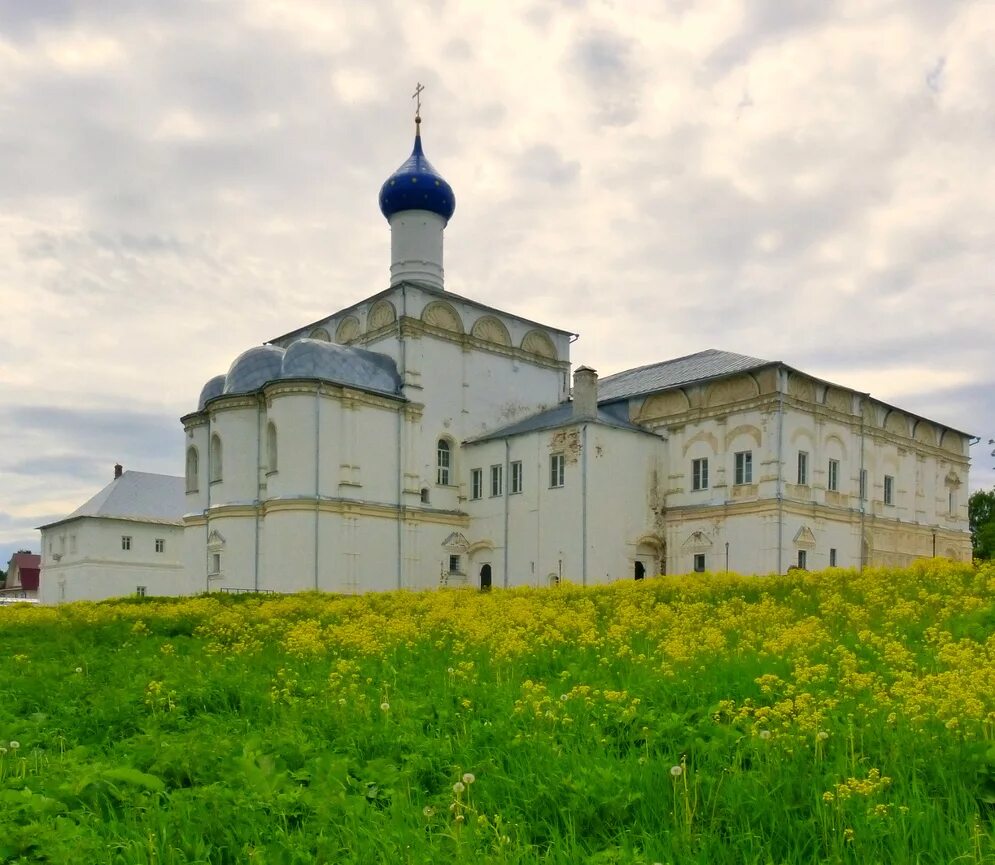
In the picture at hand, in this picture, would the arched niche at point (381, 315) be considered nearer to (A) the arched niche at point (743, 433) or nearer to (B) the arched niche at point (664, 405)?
(B) the arched niche at point (664, 405)

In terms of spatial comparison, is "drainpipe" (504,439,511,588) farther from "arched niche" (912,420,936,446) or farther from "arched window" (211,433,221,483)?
"arched niche" (912,420,936,446)

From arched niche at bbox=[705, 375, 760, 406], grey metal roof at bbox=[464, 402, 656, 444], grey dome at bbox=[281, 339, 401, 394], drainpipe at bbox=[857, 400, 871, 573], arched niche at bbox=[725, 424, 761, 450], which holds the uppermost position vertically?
grey dome at bbox=[281, 339, 401, 394]

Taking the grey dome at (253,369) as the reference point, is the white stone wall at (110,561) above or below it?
below

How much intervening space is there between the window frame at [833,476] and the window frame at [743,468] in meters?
3.39

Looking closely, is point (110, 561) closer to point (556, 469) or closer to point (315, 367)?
point (315, 367)

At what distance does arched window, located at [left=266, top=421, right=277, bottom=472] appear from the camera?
30.1m

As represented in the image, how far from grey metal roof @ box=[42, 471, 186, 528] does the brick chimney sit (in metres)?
26.3

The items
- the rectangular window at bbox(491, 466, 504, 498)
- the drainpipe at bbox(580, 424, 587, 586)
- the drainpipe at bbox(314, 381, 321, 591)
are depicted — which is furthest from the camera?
the rectangular window at bbox(491, 466, 504, 498)

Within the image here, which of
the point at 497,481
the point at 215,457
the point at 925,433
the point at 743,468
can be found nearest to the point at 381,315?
the point at 497,481

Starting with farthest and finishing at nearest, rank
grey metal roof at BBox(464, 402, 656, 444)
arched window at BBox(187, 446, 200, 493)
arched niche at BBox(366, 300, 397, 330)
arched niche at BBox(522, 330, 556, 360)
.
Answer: arched niche at BBox(522, 330, 556, 360) → arched window at BBox(187, 446, 200, 493) → arched niche at BBox(366, 300, 397, 330) → grey metal roof at BBox(464, 402, 656, 444)

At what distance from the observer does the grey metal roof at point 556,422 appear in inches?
1203

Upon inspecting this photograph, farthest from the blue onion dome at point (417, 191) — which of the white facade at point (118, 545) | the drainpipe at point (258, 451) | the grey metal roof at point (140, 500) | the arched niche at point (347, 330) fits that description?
the white facade at point (118, 545)

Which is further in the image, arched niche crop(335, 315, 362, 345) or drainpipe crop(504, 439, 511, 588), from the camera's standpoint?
arched niche crop(335, 315, 362, 345)

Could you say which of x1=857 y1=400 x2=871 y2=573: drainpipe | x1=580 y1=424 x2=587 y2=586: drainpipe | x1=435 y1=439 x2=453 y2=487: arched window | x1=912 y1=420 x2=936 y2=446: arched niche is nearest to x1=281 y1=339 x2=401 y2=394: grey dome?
x1=435 y1=439 x2=453 y2=487: arched window
